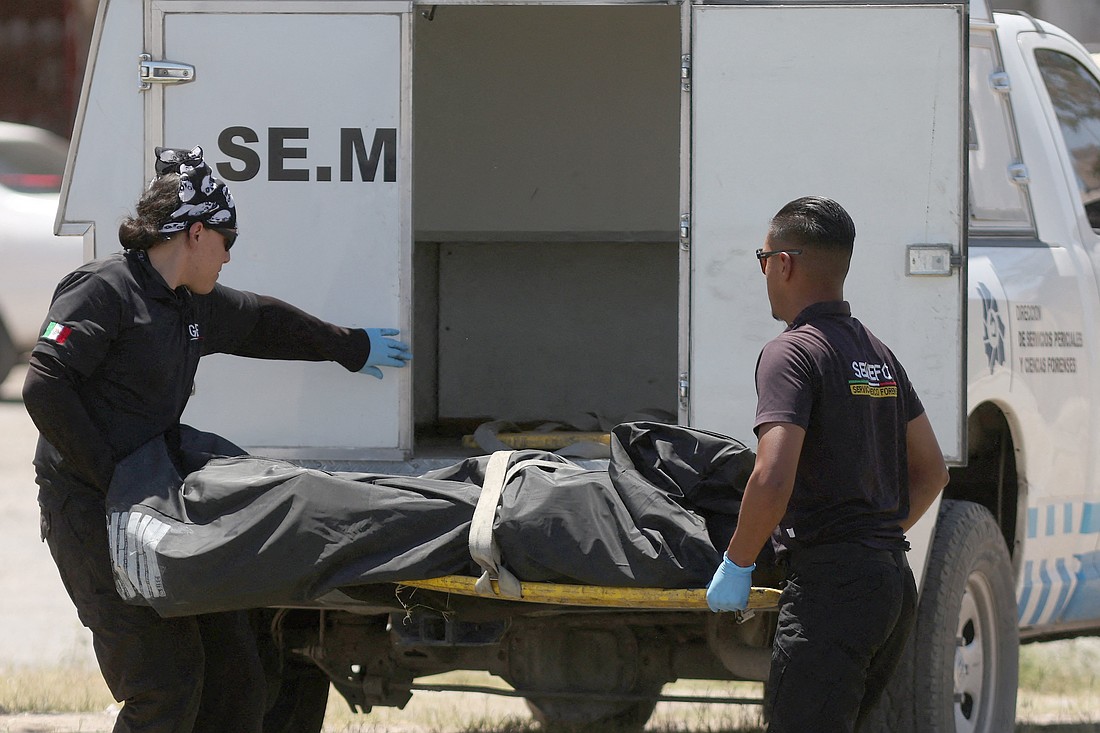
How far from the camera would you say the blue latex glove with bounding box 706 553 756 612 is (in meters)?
3.19

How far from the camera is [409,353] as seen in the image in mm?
4270

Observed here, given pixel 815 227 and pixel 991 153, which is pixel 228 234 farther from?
pixel 991 153

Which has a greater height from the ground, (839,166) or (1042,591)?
(839,166)

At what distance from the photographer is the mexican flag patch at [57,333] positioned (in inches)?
137

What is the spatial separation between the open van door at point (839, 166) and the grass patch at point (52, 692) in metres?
3.12

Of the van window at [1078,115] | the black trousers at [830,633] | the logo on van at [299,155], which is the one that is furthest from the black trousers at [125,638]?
the van window at [1078,115]

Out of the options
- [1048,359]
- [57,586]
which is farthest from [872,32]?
[57,586]

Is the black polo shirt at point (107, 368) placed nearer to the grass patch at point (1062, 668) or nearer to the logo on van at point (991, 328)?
the logo on van at point (991, 328)

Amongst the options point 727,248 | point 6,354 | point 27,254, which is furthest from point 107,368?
point 6,354

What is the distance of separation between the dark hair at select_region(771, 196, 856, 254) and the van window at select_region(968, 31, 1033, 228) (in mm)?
1700

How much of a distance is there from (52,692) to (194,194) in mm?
3034

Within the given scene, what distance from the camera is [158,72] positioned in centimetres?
417

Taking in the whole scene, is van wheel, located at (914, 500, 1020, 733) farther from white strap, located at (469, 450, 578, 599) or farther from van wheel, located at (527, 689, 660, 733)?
white strap, located at (469, 450, 578, 599)

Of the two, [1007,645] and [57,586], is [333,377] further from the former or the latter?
[57,586]
